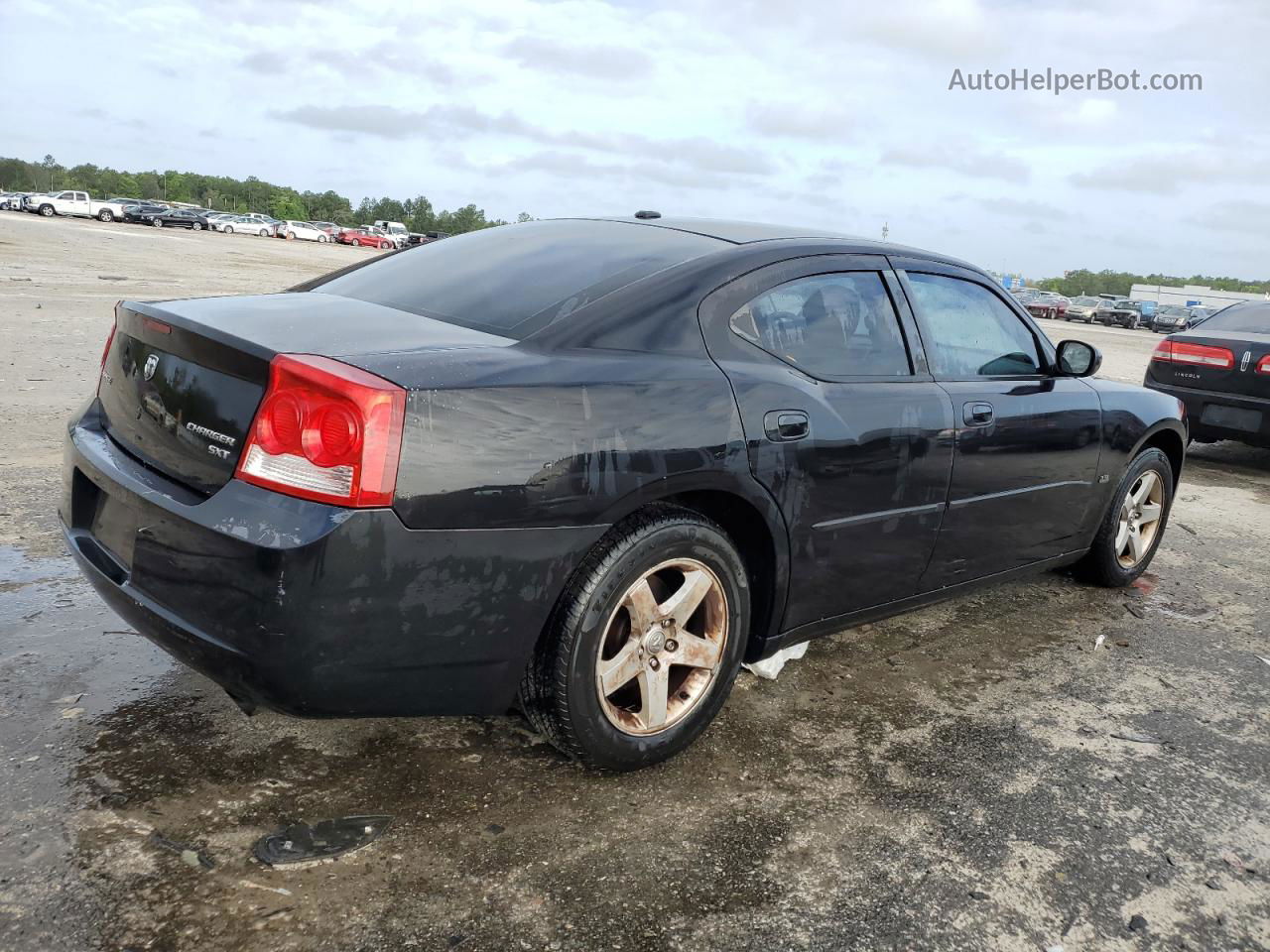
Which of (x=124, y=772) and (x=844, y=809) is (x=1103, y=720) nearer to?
(x=844, y=809)

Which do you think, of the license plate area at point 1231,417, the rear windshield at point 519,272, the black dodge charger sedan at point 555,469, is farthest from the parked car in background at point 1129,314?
the rear windshield at point 519,272

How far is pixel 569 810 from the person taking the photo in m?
2.62

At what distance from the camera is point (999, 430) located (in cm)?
368

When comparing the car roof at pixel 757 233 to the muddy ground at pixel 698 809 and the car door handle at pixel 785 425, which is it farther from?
the muddy ground at pixel 698 809

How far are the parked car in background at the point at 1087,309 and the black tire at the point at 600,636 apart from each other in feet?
185

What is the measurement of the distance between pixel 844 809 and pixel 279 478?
169 cm

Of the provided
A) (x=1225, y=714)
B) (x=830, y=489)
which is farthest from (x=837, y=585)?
(x=1225, y=714)

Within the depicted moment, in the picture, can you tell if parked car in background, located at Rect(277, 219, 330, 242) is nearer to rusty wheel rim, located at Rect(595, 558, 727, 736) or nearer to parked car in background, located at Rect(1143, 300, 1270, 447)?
parked car in background, located at Rect(1143, 300, 1270, 447)

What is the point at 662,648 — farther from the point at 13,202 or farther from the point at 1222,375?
the point at 13,202

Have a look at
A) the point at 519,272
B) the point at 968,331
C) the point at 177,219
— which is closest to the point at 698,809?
the point at 519,272

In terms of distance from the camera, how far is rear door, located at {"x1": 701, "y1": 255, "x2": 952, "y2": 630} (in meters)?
2.92

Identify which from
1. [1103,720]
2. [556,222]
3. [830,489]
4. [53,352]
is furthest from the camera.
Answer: [53,352]

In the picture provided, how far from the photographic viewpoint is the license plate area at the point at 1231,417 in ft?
25.6

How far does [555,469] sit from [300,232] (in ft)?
247
